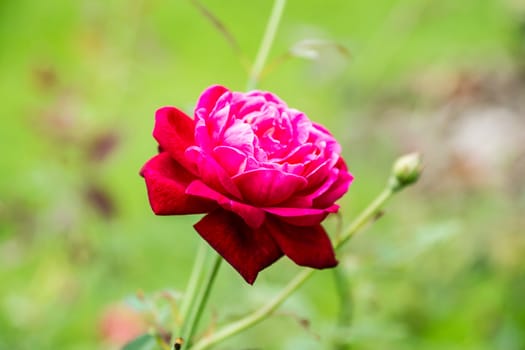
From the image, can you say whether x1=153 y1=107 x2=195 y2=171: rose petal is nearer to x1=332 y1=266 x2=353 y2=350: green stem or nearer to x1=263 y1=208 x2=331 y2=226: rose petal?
x1=263 y1=208 x2=331 y2=226: rose petal

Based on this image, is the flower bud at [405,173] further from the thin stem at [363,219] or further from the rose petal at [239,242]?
the rose petal at [239,242]

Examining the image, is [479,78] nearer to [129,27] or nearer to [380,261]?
[129,27]

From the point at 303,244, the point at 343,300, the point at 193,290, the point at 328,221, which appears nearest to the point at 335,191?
the point at 303,244

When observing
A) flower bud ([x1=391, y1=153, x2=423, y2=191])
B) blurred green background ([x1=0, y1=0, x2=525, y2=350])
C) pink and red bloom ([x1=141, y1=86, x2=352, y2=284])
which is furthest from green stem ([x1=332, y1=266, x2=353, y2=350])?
pink and red bloom ([x1=141, y1=86, x2=352, y2=284])

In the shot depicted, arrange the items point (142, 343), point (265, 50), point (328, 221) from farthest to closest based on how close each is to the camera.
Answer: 1. point (328, 221)
2. point (265, 50)
3. point (142, 343)

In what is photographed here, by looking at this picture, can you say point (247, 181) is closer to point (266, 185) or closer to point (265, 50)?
point (266, 185)

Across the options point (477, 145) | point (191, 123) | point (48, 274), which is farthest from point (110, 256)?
point (477, 145)

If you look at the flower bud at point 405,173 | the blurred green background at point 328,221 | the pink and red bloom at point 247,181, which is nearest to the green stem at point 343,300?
the blurred green background at point 328,221
